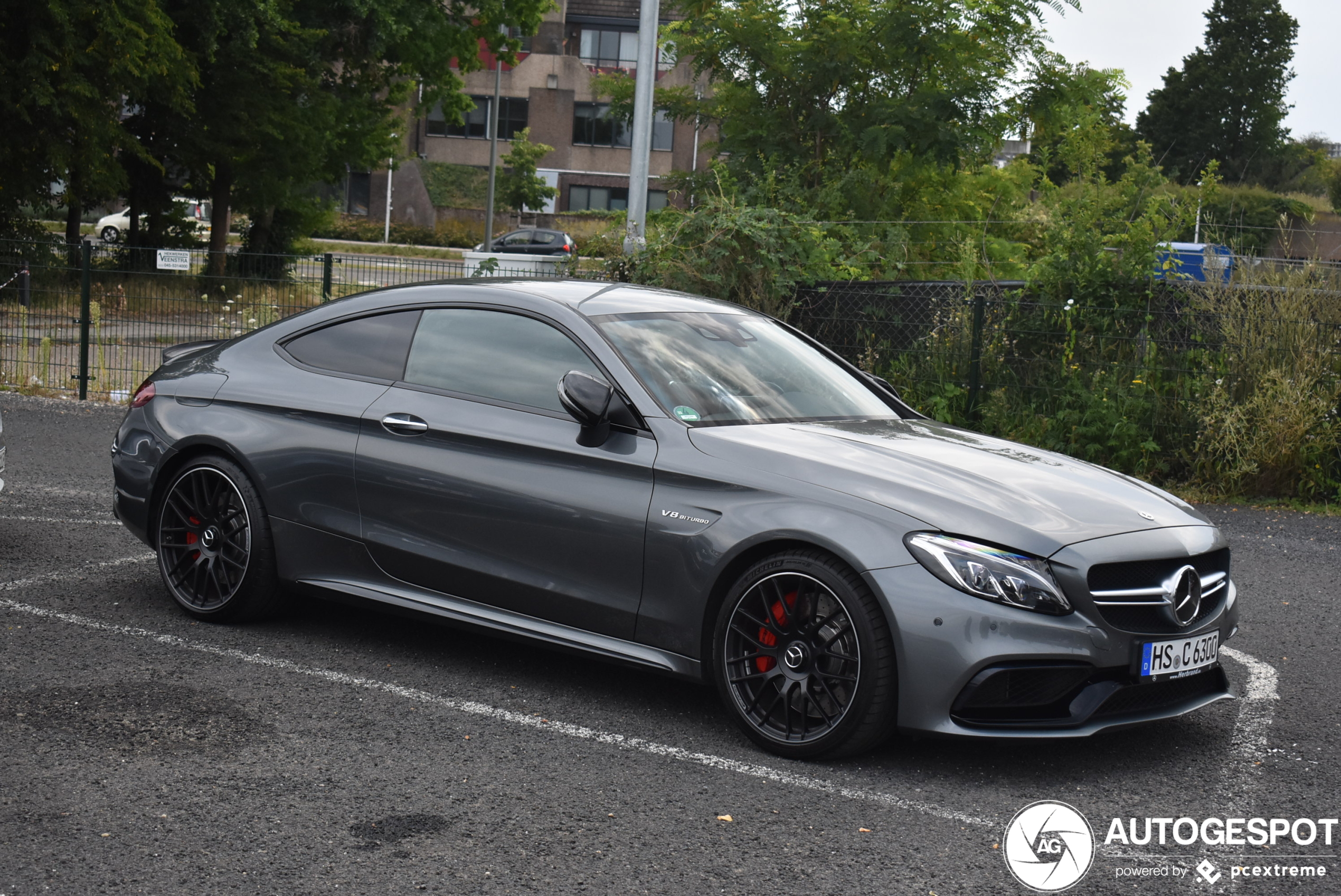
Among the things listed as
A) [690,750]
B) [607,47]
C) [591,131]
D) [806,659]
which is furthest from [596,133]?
[806,659]

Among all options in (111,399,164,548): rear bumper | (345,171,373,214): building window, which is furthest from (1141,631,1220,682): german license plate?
(345,171,373,214): building window

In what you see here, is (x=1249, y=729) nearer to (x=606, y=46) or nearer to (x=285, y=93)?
(x=285, y=93)

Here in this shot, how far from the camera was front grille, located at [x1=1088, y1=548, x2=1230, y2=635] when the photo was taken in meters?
4.36

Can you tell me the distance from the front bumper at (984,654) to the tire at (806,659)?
2.9 inches

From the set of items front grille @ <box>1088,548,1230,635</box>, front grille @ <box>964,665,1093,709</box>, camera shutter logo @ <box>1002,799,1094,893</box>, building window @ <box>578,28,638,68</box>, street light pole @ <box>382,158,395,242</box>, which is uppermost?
building window @ <box>578,28,638,68</box>

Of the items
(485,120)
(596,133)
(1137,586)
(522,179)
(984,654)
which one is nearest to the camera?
(984,654)

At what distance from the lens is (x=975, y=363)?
38.2 ft

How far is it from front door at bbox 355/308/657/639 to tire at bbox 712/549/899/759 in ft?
1.50

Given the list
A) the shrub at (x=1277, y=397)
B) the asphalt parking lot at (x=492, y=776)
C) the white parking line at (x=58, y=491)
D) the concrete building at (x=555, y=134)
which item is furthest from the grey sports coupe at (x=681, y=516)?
the concrete building at (x=555, y=134)

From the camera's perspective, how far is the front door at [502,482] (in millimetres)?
4945

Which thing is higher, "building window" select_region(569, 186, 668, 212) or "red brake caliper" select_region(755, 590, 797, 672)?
"building window" select_region(569, 186, 668, 212)

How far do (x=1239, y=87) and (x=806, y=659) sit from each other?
79.9 m

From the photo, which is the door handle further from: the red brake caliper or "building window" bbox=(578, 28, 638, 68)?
"building window" bbox=(578, 28, 638, 68)

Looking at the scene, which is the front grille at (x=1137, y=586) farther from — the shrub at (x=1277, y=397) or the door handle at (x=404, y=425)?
the shrub at (x=1277, y=397)
